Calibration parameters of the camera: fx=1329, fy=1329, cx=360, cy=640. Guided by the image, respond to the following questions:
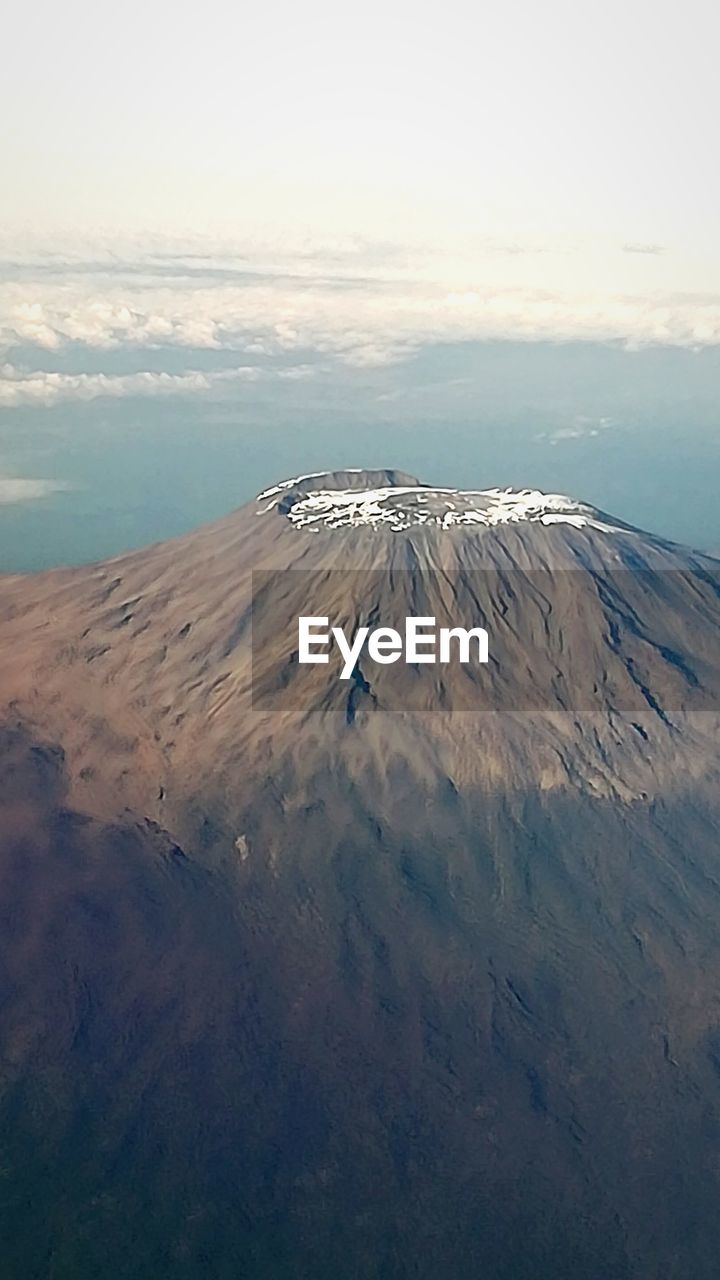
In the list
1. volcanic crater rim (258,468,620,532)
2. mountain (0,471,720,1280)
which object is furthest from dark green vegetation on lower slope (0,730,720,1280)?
volcanic crater rim (258,468,620,532)

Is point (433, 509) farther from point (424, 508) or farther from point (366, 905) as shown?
point (366, 905)

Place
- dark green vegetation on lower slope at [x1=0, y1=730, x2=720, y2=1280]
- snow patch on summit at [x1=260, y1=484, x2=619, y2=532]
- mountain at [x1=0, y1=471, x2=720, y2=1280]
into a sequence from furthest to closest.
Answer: snow patch on summit at [x1=260, y1=484, x2=619, y2=532]
mountain at [x1=0, y1=471, x2=720, y2=1280]
dark green vegetation on lower slope at [x1=0, y1=730, x2=720, y2=1280]

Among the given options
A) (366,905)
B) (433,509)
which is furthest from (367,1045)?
(433,509)

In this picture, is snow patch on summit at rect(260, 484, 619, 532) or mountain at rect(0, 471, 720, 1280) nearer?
mountain at rect(0, 471, 720, 1280)

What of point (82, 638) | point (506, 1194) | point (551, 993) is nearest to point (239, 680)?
point (82, 638)

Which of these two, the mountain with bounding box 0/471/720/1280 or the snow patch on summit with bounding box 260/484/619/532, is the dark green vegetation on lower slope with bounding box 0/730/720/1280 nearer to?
the mountain with bounding box 0/471/720/1280

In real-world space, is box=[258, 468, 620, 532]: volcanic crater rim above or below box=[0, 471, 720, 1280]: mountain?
above
